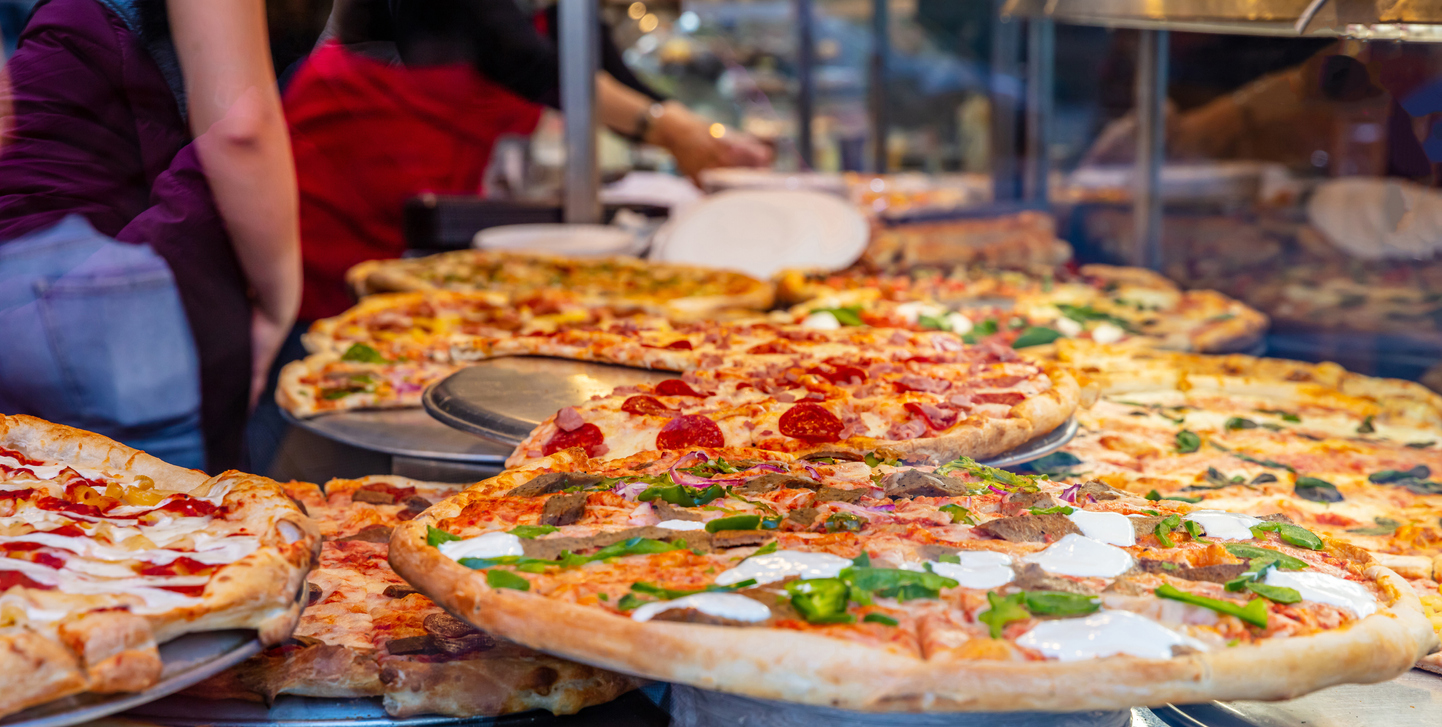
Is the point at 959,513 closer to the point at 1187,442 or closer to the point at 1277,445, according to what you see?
the point at 1187,442

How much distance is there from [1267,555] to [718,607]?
2.47 feet

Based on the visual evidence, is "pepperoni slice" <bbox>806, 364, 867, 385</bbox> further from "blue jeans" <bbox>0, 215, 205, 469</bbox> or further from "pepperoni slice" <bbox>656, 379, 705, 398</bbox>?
"blue jeans" <bbox>0, 215, 205, 469</bbox>

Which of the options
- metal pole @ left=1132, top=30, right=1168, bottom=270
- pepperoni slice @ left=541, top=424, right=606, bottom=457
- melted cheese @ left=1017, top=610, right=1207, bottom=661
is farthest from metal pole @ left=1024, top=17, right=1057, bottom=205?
melted cheese @ left=1017, top=610, right=1207, bottom=661

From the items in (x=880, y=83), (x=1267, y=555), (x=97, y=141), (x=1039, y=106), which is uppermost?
(x=880, y=83)

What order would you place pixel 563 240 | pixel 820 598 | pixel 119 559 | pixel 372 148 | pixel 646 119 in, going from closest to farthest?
pixel 820 598
pixel 119 559
pixel 563 240
pixel 372 148
pixel 646 119

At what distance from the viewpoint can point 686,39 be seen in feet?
23.1

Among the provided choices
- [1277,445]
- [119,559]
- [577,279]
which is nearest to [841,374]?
[1277,445]

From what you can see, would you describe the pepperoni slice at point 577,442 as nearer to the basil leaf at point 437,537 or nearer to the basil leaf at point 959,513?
the basil leaf at point 437,537

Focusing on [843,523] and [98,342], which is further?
[98,342]

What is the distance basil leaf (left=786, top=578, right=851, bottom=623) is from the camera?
119 centimetres

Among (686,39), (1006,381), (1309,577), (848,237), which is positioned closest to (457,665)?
(1309,577)

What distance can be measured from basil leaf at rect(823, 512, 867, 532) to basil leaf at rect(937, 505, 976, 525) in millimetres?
133

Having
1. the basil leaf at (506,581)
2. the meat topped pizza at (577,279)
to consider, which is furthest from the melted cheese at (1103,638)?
the meat topped pizza at (577,279)

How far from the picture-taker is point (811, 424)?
2061 mm
